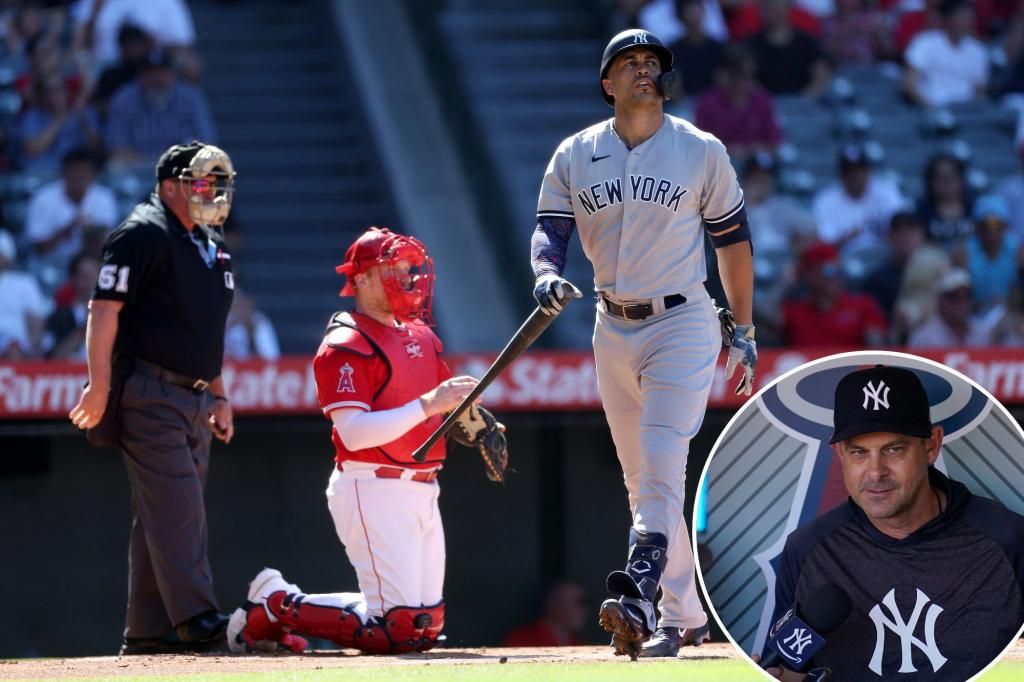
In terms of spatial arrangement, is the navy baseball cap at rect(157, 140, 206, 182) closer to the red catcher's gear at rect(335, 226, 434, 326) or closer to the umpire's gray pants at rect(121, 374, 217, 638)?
the umpire's gray pants at rect(121, 374, 217, 638)

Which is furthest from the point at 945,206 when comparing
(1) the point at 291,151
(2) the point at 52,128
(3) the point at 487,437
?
(3) the point at 487,437

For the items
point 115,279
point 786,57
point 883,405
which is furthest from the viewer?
point 786,57

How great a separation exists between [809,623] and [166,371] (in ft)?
9.35

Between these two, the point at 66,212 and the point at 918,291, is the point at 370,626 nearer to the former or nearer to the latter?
the point at 66,212

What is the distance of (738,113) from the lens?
1145 cm

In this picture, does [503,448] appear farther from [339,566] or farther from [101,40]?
[101,40]

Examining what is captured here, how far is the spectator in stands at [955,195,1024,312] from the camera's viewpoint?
10555 mm

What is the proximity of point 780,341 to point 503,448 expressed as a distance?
16.1 ft

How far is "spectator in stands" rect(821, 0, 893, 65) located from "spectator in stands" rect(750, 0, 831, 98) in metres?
0.36

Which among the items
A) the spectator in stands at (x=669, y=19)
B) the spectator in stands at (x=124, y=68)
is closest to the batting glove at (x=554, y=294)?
the spectator in stands at (x=124, y=68)

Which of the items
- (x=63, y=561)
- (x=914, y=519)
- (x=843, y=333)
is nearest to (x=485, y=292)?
(x=843, y=333)

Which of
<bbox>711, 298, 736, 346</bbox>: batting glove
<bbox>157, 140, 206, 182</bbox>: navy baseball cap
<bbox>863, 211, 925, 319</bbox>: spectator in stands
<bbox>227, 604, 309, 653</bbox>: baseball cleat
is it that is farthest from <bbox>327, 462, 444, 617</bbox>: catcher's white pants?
<bbox>863, 211, 925, 319</bbox>: spectator in stands

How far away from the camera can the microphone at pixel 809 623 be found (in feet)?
12.0

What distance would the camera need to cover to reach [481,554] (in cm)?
872
